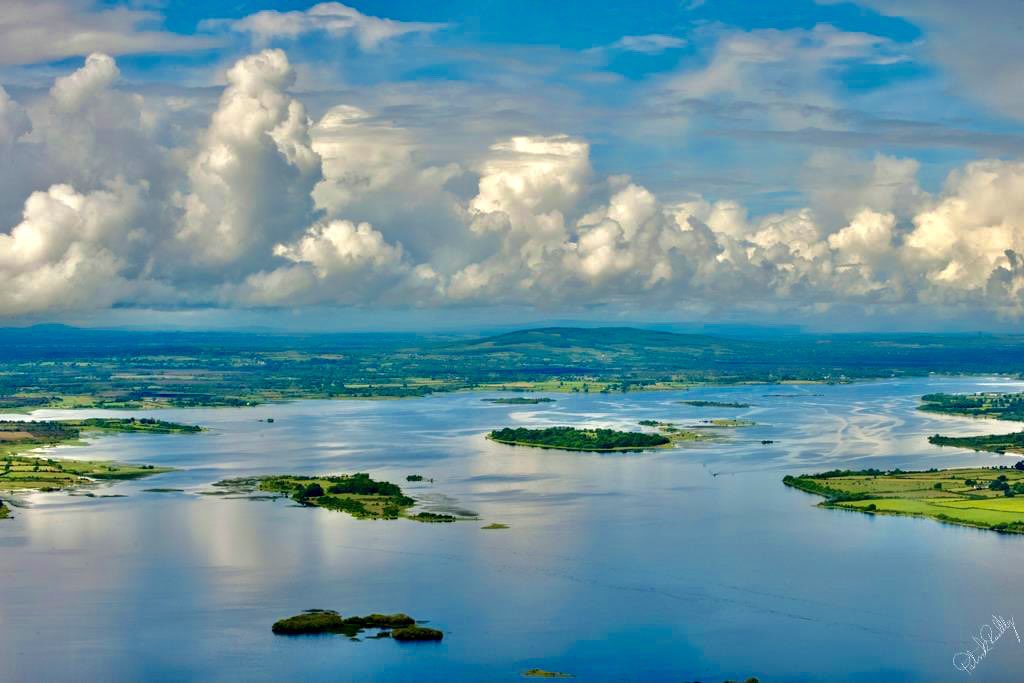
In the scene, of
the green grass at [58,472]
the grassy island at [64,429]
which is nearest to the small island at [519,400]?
the grassy island at [64,429]

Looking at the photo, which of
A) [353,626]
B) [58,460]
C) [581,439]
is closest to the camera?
[353,626]

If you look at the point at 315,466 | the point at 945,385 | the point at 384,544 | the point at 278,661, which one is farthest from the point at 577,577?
the point at 945,385

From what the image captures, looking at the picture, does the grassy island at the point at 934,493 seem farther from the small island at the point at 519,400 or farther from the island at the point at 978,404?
the small island at the point at 519,400

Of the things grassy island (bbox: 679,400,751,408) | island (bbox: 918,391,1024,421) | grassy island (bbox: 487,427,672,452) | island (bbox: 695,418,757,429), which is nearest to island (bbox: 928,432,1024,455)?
island (bbox: 695,418,757,429)

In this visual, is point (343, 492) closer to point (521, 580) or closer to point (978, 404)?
point (521, 580)

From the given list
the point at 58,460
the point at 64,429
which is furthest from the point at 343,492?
the point at 64,429
